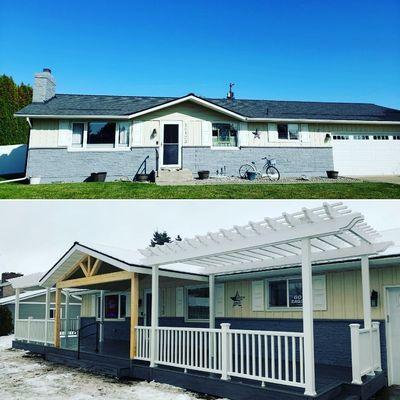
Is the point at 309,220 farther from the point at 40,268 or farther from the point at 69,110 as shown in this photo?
the point at 40,268

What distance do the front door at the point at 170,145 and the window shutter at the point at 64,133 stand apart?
360 cm

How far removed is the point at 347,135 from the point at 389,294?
1104 centimetres

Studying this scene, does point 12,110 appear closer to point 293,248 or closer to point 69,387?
point 69,387

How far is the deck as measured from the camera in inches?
266

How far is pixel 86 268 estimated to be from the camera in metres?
12.1

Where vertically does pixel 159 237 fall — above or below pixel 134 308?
above

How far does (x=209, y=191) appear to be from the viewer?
13352mm

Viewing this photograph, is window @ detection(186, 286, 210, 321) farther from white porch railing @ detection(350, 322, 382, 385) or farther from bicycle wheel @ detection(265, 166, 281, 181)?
bicycle wheel @ detection(265, 166, 281, 181)

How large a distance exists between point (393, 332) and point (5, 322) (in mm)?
21038

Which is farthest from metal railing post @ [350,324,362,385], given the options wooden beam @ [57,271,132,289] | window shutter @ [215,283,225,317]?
window shutter @ [215,283,225,317]

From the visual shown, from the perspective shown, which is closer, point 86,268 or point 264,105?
point 86,268

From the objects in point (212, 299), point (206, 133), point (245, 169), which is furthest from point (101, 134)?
point (212, 299)

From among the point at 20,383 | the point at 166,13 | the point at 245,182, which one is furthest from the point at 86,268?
the point at 166,13

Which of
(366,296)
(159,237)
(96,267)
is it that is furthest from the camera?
(159,237)
